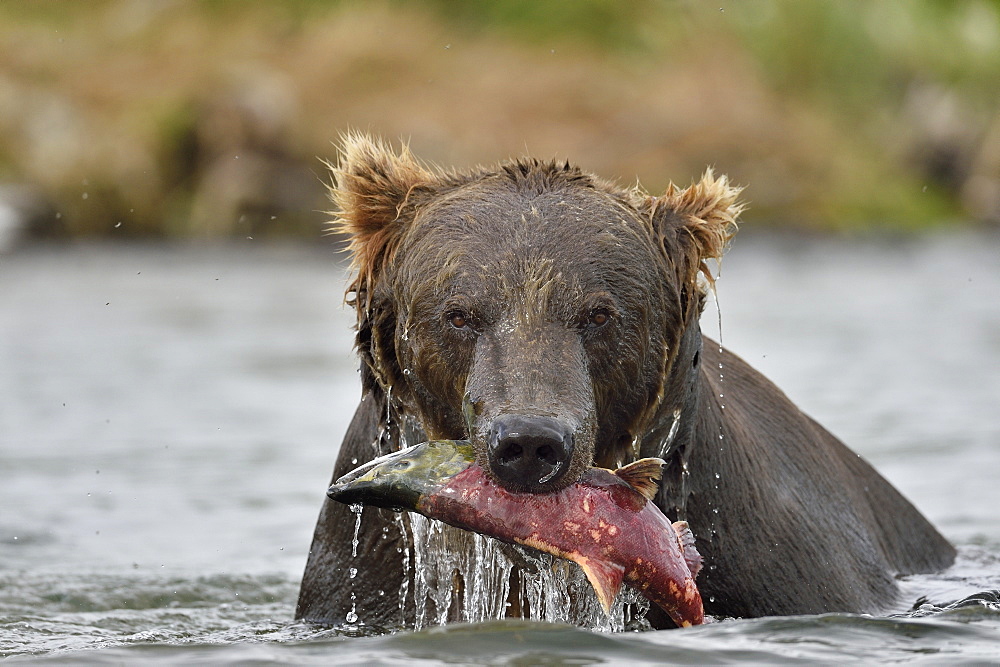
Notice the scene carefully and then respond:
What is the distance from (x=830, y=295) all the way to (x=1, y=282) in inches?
416

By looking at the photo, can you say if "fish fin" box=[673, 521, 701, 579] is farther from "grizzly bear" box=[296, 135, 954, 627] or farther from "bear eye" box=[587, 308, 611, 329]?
"bear eye" box=[587, 308, 611, 329]

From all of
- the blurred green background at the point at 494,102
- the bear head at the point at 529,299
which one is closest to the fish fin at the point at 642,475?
the bear head at the point at 529,299

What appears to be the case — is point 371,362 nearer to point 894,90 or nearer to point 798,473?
point 798,473

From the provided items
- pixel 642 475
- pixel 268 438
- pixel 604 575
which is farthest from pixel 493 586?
pixel 268 438

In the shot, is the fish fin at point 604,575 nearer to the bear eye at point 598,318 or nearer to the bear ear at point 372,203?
the bear eye at point 598,318

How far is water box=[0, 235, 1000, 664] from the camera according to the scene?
4762 millimetres

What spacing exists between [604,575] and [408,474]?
61cm

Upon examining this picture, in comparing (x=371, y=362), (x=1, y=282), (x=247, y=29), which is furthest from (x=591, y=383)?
(x=247, y=29)

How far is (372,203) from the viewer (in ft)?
16.5

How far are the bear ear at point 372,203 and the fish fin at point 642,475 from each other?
41.4 inches

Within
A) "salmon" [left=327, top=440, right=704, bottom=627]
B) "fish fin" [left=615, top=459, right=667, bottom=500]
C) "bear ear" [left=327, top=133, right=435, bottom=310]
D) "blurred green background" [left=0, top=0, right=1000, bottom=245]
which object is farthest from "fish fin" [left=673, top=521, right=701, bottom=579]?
"blurred green background" [left=0, top=0, right=1000, bottom=245]

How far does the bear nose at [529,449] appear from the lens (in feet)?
13.3

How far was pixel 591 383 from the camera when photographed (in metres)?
4.46

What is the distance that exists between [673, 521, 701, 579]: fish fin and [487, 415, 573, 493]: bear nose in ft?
1.76
